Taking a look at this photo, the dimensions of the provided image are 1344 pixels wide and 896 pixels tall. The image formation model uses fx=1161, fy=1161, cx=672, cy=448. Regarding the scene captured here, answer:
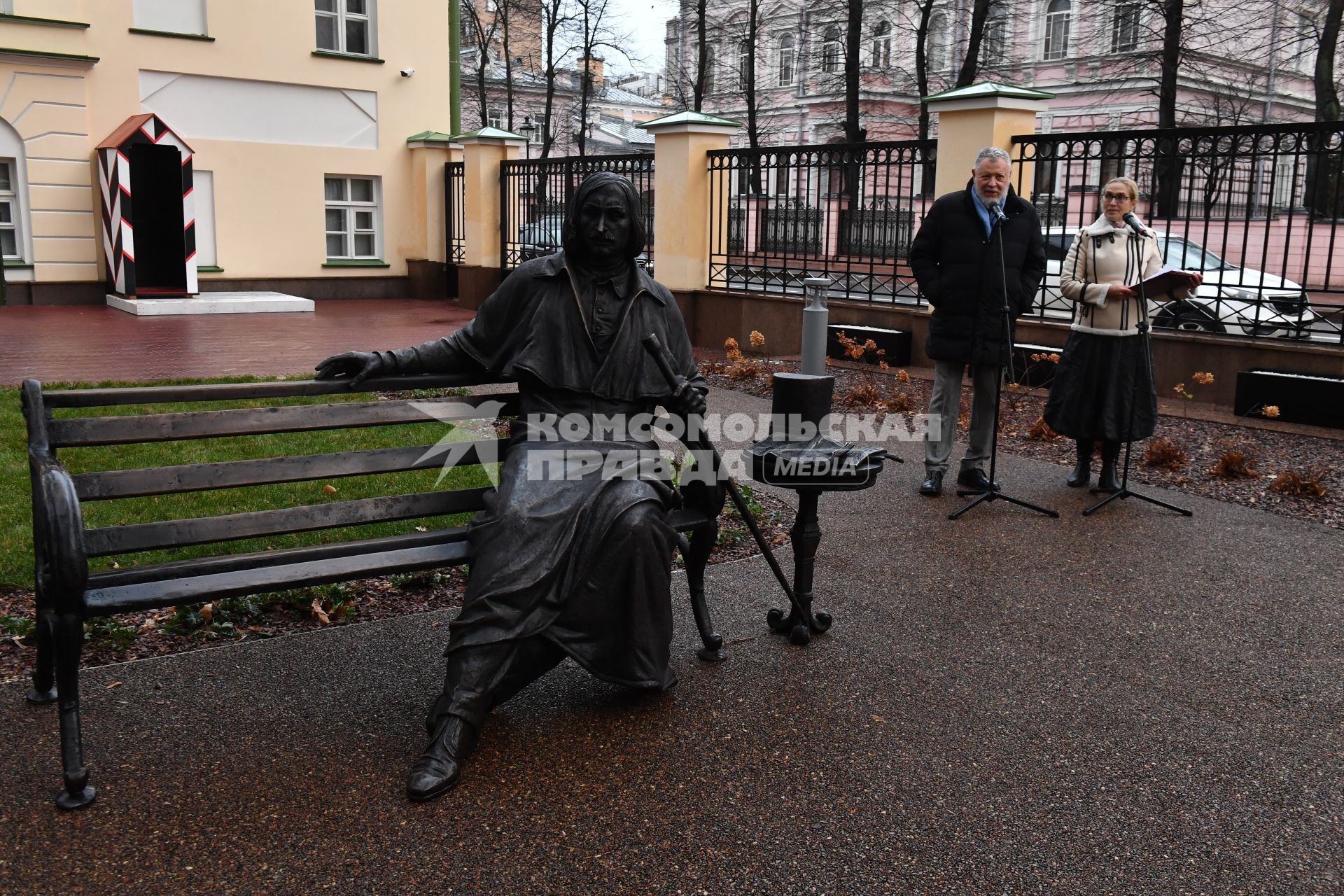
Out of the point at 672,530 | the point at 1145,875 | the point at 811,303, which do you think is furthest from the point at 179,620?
the point at 811,303

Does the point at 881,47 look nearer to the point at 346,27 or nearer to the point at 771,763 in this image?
the point at 346,27

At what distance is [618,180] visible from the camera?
4.04m

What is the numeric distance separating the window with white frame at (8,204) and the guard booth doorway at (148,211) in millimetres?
1195

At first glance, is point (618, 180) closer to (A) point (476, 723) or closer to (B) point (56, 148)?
(A) point (476, 723)

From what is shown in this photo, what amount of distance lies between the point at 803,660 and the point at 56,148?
17428 mm

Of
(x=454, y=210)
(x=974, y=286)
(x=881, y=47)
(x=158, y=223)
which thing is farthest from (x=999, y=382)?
(x=881, y=47)

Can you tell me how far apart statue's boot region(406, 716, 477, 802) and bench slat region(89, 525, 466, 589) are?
29.8 inches

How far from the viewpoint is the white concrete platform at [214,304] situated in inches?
640

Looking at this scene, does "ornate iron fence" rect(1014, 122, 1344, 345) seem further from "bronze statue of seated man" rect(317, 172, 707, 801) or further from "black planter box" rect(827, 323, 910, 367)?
"bronze statue of seated man" rect(317, 172, 707, 801)

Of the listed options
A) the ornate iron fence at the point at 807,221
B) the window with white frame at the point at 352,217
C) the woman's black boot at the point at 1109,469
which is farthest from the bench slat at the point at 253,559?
the window with white frame at the point at 352,217

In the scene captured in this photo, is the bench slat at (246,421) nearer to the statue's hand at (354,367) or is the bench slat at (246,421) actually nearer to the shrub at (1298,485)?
the statue's hand at (354,367)

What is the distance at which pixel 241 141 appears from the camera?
64.5 ft

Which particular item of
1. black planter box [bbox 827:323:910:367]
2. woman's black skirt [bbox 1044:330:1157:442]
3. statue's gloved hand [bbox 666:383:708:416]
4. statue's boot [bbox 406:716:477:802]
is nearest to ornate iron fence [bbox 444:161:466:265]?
black planter box [bbox 827:323:910:367]

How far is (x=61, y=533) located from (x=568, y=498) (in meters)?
1.40
